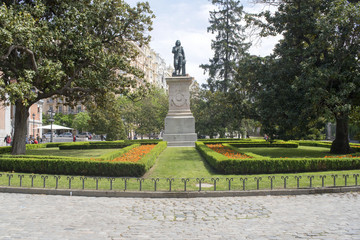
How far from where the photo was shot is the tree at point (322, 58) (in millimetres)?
16797

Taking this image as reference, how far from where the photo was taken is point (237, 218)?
708cm

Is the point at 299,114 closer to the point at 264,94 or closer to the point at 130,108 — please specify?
the point at 264,94

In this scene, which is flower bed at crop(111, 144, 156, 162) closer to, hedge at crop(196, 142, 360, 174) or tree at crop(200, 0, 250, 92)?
hedge at crop(196, 142, 360, 174)

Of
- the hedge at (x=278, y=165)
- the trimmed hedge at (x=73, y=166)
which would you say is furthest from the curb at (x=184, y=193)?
the hedge at (x=278, y=165)

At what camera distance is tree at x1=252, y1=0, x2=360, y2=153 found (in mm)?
16797

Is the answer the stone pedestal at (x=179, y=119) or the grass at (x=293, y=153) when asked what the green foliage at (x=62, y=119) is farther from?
the grass at (x=293, y=153)

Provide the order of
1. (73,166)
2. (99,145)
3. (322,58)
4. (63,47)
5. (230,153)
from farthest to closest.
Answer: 1. (99,145)
2. (322,58)
3. (63,47)
4. (230,153)
5. (73,166)

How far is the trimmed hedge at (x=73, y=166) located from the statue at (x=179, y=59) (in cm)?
1622

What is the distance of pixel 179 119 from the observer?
27438mm

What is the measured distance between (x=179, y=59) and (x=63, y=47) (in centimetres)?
1227

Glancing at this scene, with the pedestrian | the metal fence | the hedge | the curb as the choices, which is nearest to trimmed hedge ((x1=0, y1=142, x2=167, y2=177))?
the metal fence

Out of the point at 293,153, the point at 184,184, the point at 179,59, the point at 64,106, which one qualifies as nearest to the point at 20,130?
the point at 184,184

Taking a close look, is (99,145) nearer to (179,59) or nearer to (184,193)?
(179,59)

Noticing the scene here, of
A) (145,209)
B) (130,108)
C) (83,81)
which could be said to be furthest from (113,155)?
(130,108)
